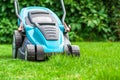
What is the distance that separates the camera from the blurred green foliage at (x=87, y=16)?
423 inches

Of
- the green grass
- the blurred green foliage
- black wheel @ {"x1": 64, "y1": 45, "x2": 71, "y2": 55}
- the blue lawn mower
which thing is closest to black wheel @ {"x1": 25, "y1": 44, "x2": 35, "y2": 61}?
the blue lawn mower

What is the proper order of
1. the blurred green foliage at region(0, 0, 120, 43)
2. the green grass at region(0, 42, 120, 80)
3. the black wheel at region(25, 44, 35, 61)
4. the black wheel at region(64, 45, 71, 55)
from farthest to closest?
1. the blurred green foliage at region(0, 0, 120, 43)
2. the black wheel at region(64, 45, 71, 55)
3. the black wheel at region(25, 44, 35, 61)
4. the green grass at region(0, 42, 120, 80)

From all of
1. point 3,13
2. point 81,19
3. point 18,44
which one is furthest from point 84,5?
point 18,44

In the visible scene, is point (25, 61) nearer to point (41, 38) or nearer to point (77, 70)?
point (41, 38)

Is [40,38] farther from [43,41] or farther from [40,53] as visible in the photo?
[40,53]

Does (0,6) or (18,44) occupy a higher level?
(18,44)

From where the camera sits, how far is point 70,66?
552cm

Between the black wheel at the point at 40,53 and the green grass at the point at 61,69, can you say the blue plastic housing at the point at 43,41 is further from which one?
the green grass at the point at 61,69

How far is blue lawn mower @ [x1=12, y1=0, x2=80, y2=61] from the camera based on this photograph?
6172mm

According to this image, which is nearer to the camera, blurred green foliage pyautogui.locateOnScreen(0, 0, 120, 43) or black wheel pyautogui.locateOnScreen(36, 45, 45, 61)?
black wheel pyautogui.locateOnScreen(36, 45, 45, 61)

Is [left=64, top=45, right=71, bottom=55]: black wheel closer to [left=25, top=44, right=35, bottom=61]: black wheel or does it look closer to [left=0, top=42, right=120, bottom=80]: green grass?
[left=0, top=42, right=120, bottom=80]: green grass

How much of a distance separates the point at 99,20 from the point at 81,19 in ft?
1.41

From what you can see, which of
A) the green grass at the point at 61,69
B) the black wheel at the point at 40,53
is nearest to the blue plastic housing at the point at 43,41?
the black wheel at the point at 40,53

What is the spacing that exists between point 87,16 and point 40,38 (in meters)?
4.65
